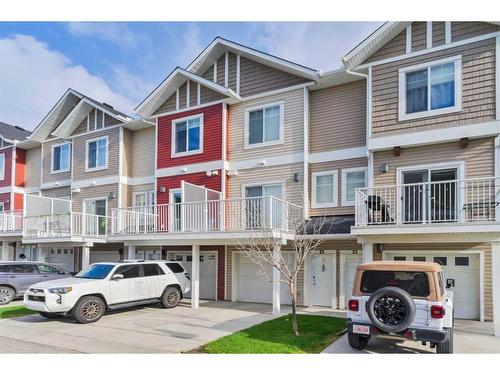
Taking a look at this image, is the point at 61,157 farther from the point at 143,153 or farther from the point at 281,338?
the point at 281,338

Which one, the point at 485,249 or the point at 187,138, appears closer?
the point at 485,249

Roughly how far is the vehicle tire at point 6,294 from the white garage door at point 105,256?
459cm

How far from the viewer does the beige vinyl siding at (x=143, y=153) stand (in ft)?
60.2

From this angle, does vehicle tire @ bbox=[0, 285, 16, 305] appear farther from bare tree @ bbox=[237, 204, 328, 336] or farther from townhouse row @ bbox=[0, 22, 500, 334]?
bare tree @ bbox=[237, 204, 328, 336]

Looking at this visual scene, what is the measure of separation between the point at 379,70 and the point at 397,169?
2.95 m

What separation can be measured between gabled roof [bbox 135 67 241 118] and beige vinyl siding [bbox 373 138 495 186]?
5819mm

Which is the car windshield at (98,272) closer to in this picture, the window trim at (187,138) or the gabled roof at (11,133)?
the window trim at (187,138)

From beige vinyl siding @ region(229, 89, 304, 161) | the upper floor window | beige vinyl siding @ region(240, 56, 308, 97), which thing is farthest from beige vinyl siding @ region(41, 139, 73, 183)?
the upper floor window

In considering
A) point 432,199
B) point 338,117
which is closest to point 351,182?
point 338,117

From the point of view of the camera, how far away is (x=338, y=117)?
13.8 m

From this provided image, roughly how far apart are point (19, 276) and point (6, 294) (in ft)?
2.30

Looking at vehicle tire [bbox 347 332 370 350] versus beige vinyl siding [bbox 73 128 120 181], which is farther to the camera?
beige vinyl siding [bbox 73 128 120 181]

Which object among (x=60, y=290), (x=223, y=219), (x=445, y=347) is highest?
(x=223, y=219)

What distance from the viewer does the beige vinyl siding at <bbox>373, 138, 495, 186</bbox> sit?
35.5ft
